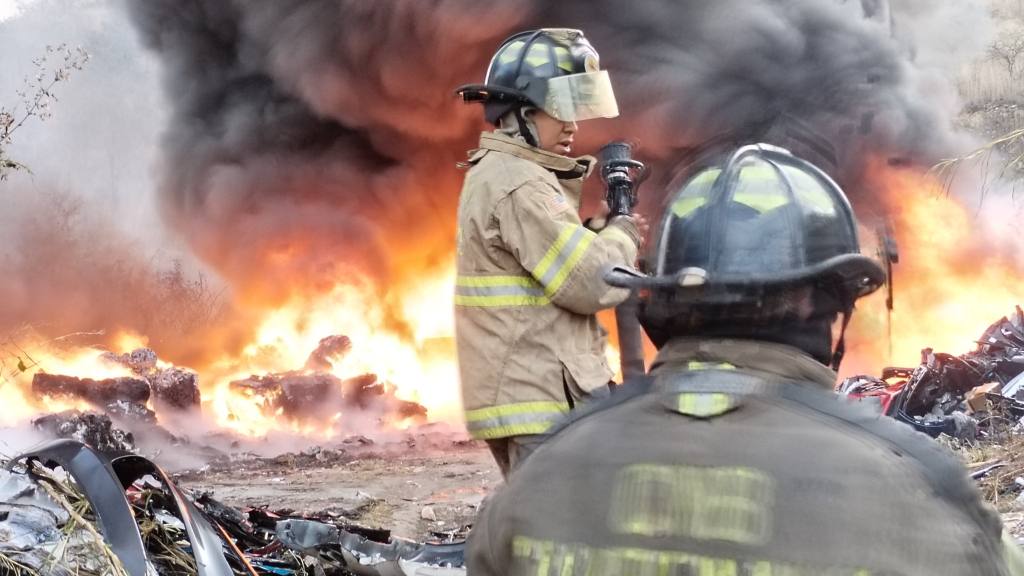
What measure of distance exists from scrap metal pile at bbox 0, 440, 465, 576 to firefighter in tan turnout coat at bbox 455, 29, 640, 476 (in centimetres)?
76

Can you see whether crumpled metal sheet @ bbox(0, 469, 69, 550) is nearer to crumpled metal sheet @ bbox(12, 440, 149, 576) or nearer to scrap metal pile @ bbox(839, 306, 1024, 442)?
crumpled metal sheet @ bbox(12, 440, 149, 576)

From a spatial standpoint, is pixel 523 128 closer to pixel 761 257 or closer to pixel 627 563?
pixel 761 257

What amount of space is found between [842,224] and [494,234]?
1688mm

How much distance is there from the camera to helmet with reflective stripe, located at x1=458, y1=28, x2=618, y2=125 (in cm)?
296

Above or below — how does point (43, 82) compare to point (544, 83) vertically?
above

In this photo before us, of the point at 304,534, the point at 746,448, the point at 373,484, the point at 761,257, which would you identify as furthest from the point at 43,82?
the point at 746,448

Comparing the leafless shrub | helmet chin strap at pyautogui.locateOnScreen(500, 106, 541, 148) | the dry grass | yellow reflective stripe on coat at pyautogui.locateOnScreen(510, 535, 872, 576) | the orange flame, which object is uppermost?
the leafless shrub

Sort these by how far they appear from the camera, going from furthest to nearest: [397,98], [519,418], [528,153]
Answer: [397,98] → [528,153] → [519,418]

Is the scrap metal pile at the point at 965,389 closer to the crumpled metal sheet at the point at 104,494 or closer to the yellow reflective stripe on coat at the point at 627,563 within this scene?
the crumpled metal sheet at the point at 104,494

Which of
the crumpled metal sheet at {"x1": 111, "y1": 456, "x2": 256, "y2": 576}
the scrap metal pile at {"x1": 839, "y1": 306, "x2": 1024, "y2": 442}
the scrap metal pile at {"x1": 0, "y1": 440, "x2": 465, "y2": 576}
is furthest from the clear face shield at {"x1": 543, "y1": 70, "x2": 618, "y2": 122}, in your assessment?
the scrap metal pile at {"x1": 839, "y1": 306, "x2": 1024, "y2": 442}

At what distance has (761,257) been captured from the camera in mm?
1165

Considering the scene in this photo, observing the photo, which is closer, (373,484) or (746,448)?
(746,448)

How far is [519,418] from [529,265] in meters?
0.44

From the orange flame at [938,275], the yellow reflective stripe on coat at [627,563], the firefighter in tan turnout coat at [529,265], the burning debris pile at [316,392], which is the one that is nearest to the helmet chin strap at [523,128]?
the firefighter in tan turnout coat at [529,265]
